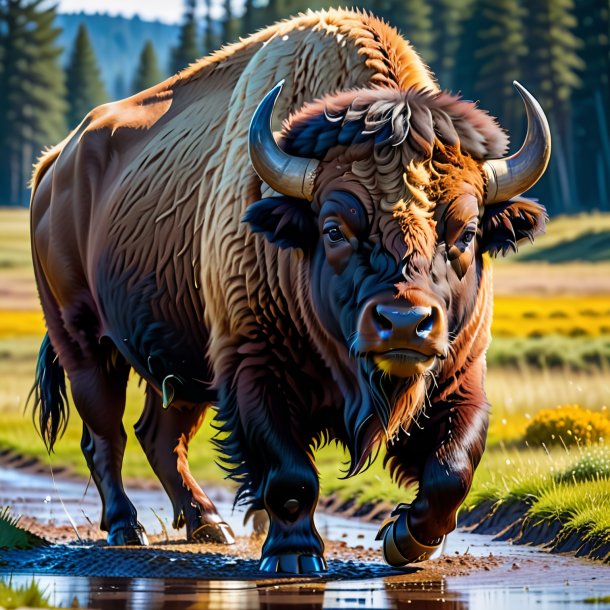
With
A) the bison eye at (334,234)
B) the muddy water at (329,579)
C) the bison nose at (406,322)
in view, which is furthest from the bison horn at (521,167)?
the muddy water at (329,579)

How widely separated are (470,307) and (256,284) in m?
1.18

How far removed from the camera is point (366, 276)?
6965mm

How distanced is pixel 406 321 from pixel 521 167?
150 centimetres

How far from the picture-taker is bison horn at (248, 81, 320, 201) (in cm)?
743

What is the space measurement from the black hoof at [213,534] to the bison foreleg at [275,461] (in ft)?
5.43

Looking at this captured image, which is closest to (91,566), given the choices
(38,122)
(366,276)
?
(366,276)

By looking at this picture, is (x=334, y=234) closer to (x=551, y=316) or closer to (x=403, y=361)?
(x=403, y=361)

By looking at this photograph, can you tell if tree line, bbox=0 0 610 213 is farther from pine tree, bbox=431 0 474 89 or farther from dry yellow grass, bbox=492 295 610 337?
dry yellow grass, bbox=492 295 610 337

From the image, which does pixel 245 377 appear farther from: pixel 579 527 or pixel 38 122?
pixel 38 122

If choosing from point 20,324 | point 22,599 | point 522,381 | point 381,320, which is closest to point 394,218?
point 381,320

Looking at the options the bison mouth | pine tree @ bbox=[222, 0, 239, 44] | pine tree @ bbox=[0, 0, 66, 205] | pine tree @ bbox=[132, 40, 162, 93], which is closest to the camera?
the bison mouth

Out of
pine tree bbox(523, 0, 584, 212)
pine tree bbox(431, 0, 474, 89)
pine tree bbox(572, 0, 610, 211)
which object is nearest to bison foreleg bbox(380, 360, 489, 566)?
pine tree bbox(572, 0, 610, 211)

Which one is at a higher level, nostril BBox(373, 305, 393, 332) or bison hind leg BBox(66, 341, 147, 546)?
nostril BBox(373, 305, 393, 332)

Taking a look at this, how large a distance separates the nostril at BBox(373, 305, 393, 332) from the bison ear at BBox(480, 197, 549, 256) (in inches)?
46.9
